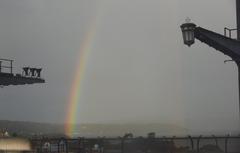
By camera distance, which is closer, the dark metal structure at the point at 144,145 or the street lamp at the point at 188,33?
the street lamp at the point at 188,33

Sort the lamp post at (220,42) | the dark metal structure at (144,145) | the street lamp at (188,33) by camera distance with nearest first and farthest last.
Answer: the street lamp at (188,33)
the lamp post at (220,42)
the dark metal structure at (144,145)

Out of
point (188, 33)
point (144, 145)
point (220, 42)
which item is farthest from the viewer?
point (144, 145)

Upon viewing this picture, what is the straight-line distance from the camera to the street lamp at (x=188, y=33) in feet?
51.3

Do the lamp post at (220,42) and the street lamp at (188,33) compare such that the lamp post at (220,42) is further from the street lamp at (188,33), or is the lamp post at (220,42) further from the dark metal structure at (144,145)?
the dark metal structure at (144,145)

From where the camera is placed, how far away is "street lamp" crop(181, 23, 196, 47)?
1564 cm

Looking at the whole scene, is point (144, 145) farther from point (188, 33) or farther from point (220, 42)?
point (188, 33)

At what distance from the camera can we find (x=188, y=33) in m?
15.7

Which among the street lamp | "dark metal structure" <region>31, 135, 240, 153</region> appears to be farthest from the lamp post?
"dark metal structure" <region>31, 135, 240, 153</region>

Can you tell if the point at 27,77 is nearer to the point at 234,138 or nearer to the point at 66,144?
the point at 66,144

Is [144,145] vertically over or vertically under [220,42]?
under

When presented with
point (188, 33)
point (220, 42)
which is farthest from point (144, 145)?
point (188, 33)

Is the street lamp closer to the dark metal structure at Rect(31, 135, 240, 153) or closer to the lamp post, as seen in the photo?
the lamp post

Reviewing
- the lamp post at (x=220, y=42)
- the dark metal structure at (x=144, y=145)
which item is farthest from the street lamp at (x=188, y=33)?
the dark metal structure at (x=144, y=145)

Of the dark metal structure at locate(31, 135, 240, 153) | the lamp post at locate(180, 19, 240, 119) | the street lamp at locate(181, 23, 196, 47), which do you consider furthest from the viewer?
the dark metal structure at locate(31, 135, 240, 153)
